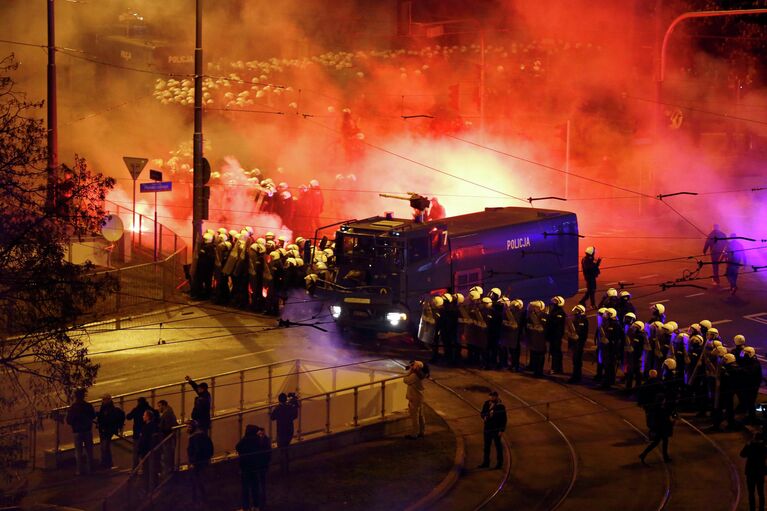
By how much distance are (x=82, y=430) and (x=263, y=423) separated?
8.17 ft

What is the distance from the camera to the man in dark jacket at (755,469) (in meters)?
13.6

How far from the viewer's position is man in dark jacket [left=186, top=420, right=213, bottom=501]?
45.3ft

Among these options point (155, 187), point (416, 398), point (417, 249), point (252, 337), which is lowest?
point (416, 398)

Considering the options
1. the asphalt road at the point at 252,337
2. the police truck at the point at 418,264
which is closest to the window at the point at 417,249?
the police truck at the point at 418,264

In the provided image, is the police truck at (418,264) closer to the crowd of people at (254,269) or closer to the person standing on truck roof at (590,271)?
the crowd of people at (254,269)

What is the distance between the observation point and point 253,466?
13766 mm

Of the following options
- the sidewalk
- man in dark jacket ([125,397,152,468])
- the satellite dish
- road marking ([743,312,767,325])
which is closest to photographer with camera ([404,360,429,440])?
the sidewalk

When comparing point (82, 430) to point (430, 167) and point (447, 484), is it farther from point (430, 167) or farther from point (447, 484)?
point (430, 167)

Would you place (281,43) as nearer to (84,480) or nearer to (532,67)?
(532,67)

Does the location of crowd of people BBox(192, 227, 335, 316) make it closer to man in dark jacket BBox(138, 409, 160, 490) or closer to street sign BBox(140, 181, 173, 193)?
street sign BBox(140, 181, 173, 193)

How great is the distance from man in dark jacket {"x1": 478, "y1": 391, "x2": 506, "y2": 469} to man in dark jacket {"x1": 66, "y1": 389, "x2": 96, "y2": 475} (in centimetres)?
538

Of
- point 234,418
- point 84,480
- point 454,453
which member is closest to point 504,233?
point 454,453

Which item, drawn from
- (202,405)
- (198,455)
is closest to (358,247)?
(202,405)

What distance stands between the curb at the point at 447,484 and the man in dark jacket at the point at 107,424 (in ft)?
13.8
